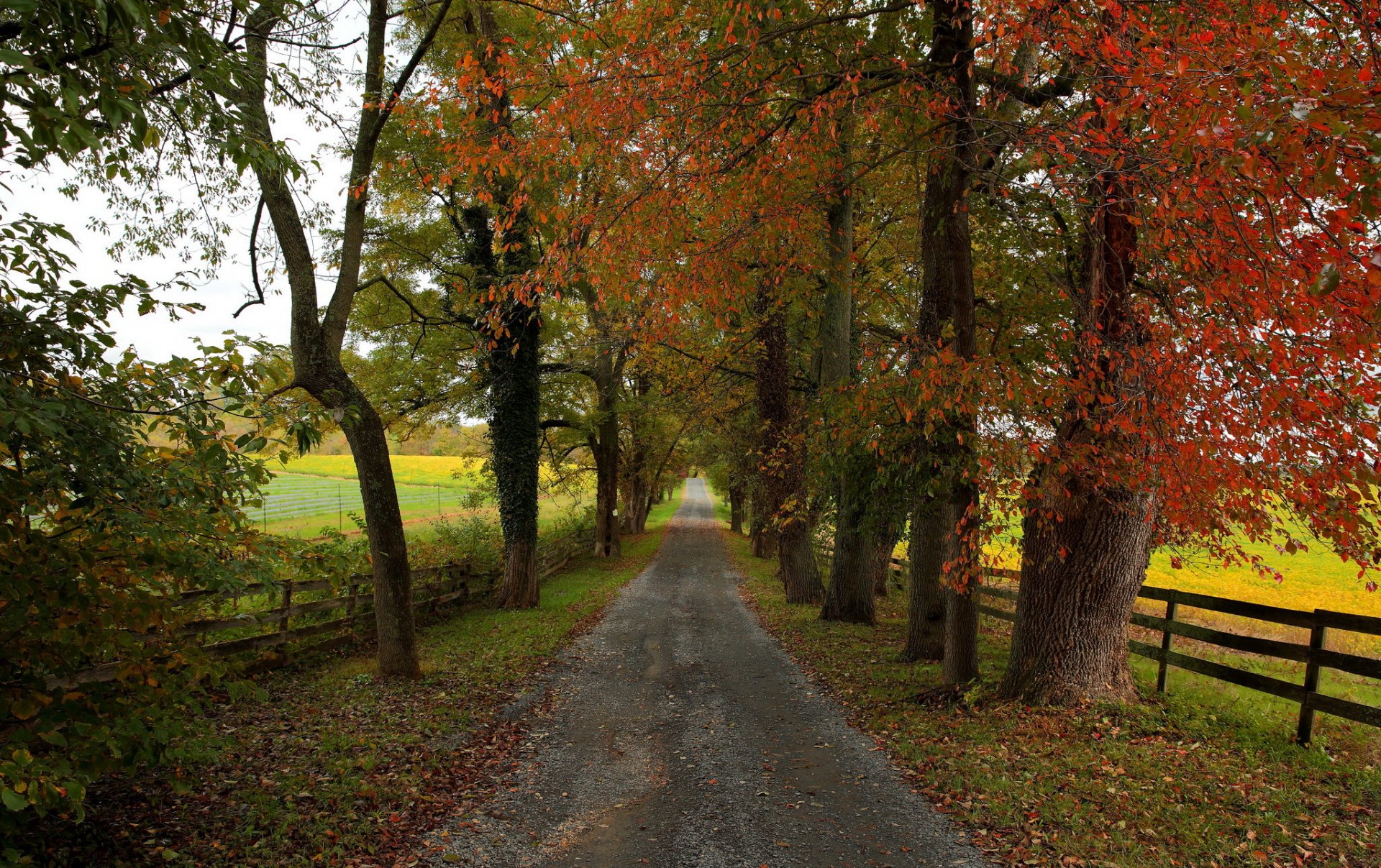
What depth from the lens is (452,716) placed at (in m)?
7.53

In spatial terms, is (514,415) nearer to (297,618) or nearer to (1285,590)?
(297,618)

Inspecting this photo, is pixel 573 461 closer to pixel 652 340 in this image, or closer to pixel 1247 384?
pixel 652 340

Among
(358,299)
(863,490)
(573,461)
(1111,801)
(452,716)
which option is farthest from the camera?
(573,461)

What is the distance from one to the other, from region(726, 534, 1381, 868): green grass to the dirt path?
46 centimetres

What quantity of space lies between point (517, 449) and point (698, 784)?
971 cm

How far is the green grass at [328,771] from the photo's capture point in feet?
14.6

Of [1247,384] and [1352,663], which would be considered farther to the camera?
[1352,663]

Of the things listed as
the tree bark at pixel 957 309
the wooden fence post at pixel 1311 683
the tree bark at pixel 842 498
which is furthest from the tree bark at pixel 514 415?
the wooden fence post at pixel 1311 683

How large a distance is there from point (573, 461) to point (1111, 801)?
25.0 metres

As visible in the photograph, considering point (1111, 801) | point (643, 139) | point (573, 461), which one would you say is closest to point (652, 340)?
point (643, 139)

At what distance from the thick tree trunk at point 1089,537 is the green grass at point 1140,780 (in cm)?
43

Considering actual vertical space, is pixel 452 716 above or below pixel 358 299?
below

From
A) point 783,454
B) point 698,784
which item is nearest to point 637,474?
point 783,454

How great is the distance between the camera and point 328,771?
565 cm
